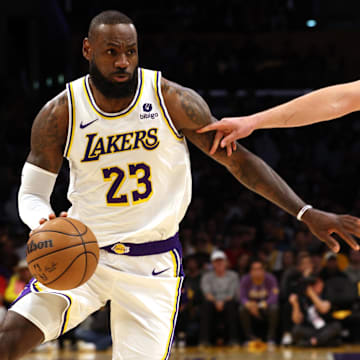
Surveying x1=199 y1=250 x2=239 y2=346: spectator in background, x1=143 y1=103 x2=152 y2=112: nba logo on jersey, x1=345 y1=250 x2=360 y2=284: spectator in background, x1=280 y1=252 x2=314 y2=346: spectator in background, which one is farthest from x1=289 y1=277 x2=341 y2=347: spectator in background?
x1=143 y1=103 x2=152 y2=112: nba logo on jersey

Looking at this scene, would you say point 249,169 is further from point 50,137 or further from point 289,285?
point 289,285

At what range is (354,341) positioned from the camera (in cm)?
1076

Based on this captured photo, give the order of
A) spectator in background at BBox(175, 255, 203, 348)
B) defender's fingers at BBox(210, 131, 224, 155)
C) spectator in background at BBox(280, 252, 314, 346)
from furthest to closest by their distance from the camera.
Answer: spectator in background at BBox(175, 255, 203, 348), spectator in background at BBox(280, 252, 314, 346), defender's fingers at BBox(210, 131, 224, 155)

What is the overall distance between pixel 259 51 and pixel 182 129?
13.1m

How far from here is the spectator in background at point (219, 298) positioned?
10711 mm

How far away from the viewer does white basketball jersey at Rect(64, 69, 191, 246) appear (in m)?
4.46

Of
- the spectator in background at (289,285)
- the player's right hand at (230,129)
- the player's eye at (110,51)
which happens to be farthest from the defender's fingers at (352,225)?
the spectator in background at (289,285)

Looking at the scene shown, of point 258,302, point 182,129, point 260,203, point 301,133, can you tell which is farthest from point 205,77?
point 182,129

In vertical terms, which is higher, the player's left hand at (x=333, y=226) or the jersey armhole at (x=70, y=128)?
the jersey armhole at (x=70, y=128)

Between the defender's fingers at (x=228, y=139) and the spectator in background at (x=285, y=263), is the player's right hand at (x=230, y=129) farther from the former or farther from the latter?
the spectator in background at (x=285, y=263)

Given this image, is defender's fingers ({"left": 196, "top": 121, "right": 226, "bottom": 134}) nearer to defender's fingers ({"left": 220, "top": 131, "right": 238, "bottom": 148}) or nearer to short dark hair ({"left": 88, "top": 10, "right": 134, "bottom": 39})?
defender's fingers ({"left": 220, "top": 131, "right": 238, "bottom": 148})

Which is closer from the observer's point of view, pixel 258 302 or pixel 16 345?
pixel 16 345

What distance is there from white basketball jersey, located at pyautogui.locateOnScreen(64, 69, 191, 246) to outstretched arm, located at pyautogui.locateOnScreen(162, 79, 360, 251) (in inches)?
3.9

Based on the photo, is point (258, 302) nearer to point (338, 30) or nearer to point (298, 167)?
point (298, 167)
